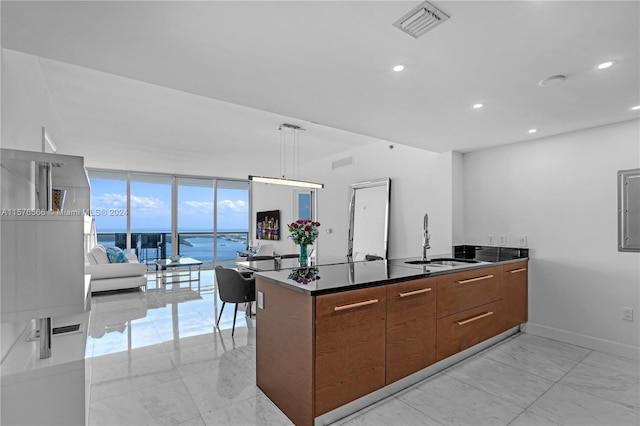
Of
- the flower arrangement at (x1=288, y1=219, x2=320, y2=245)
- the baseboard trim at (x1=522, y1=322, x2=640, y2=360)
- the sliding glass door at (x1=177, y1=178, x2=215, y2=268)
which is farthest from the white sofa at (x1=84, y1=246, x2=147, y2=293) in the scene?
the baseboard trim at (x1=522, y1=322, x2=640, y2=360)

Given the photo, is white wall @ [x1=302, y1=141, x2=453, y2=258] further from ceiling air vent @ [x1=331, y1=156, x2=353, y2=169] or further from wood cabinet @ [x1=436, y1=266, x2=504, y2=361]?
wood cabinet @ [x1=436, y1=266, x2=504, y2=361]

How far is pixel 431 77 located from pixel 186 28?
1646 mm

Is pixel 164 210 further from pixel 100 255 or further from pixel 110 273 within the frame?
pixel 110 273

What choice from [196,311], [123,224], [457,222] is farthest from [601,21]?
[123,224]

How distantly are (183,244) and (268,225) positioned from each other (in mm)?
2798

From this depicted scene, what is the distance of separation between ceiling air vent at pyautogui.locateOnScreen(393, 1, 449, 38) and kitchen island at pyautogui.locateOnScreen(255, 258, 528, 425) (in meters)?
1.54

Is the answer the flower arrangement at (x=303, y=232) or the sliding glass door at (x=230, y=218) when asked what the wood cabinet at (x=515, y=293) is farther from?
the sliding glass door at (x=230, y=218)

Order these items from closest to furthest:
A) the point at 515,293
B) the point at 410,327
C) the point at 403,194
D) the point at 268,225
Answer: the point at 410,327 < the point at 515,293 < the point at 403,194 < the point at 268,225

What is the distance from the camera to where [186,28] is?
171 centimetres

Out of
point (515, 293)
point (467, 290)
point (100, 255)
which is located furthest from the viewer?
point (100, 255)

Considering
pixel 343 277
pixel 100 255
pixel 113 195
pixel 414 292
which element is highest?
pixel 113 195

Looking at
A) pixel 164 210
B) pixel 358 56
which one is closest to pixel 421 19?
pixel 358 56

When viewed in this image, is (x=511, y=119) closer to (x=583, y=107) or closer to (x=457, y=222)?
(x=583, y=107)

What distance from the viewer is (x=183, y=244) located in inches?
380
